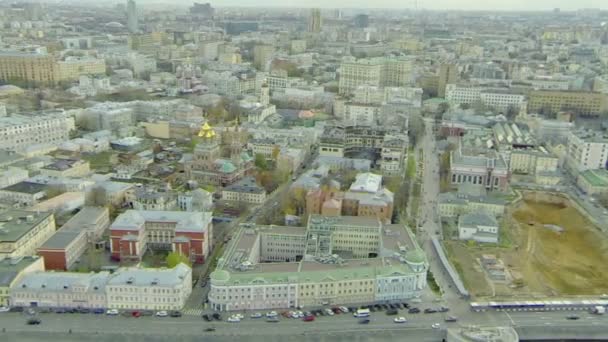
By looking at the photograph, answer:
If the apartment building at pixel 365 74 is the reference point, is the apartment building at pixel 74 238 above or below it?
below

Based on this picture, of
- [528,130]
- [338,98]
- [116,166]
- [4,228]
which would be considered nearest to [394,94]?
[338,98]

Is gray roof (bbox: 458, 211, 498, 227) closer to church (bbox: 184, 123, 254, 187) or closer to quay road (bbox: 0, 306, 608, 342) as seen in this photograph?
quay road (bbox: 0, 306, 608, 342)

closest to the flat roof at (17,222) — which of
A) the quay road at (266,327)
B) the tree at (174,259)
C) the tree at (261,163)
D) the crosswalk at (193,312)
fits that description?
the quay road at (266,327)

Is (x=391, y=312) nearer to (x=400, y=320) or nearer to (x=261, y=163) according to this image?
(x=400, y=320)

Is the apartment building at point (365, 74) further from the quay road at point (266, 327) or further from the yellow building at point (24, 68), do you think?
the quay road at point (266, 327)

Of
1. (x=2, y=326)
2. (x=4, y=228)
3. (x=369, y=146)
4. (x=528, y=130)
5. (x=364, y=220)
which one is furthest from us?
(x=528, y=130)

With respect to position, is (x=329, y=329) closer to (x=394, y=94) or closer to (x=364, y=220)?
(x=364, y=220)
